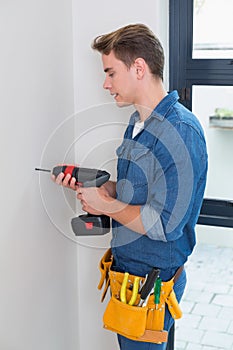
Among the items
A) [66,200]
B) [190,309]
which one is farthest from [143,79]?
[190,309]

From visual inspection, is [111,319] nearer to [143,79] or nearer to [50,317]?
[50,317]

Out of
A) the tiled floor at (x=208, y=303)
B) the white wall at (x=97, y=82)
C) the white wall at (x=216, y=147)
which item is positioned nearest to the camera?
the white wall at (x=97, y=82)

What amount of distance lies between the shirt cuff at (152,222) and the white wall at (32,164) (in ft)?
1.30

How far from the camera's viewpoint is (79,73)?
2166 millimetres

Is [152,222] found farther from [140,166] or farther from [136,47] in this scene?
[136,47]

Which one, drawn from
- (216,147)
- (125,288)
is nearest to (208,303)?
(216,147)

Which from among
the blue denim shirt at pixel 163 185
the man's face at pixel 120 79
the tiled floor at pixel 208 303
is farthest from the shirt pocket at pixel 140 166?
the tiled floor at pixel 208 303

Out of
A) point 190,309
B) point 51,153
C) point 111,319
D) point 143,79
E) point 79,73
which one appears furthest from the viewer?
point 190,309

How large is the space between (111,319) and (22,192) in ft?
1.52

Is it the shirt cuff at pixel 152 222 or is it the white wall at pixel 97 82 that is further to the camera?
the white wall at pixel 97 82

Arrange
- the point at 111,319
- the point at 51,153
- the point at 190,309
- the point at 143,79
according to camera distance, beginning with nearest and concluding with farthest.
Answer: the point at 143,79 → the point at 111,319 → the point at 51,153 → the point at 190,309

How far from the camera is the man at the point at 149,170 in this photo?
5.59 ft

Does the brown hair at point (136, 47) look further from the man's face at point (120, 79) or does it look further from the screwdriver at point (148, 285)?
the screwdriver at point (148, 285)

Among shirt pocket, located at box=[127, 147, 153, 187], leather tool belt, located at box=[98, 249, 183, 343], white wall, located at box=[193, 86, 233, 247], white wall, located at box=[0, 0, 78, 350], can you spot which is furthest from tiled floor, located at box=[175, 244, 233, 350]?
shirt pocket, located at box=[127, 147, 153, 187]
